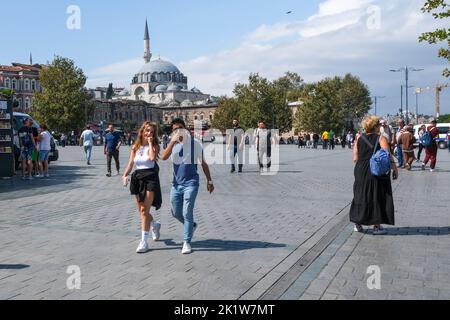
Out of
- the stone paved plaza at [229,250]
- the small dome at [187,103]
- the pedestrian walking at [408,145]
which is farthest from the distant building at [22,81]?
the stone paved plaza at [229,250]

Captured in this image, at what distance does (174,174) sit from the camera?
6258 mm

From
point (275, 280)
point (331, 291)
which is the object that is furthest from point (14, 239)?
point (331, 291)

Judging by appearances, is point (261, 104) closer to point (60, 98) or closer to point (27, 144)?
point (60, 98)

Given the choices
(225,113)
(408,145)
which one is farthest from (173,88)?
(408,145)

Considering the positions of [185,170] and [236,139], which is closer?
[185,170]

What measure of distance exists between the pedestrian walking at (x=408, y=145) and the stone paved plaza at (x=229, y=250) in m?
7.40

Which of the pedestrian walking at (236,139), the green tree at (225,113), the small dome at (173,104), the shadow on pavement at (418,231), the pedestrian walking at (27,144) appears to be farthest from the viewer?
the small dome at (173,104)

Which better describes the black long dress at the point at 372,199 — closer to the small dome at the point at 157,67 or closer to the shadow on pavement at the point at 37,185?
the shadow on pavement at the point at 37,185

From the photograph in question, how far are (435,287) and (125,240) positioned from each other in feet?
13.0

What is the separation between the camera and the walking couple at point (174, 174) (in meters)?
6.13

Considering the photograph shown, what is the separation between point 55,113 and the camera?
2904 inches

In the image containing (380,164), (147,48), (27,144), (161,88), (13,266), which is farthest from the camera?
(147,48)

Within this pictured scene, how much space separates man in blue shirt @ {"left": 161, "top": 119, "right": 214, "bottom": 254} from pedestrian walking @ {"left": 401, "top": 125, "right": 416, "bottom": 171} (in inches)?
556

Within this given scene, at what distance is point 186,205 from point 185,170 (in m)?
0.43
